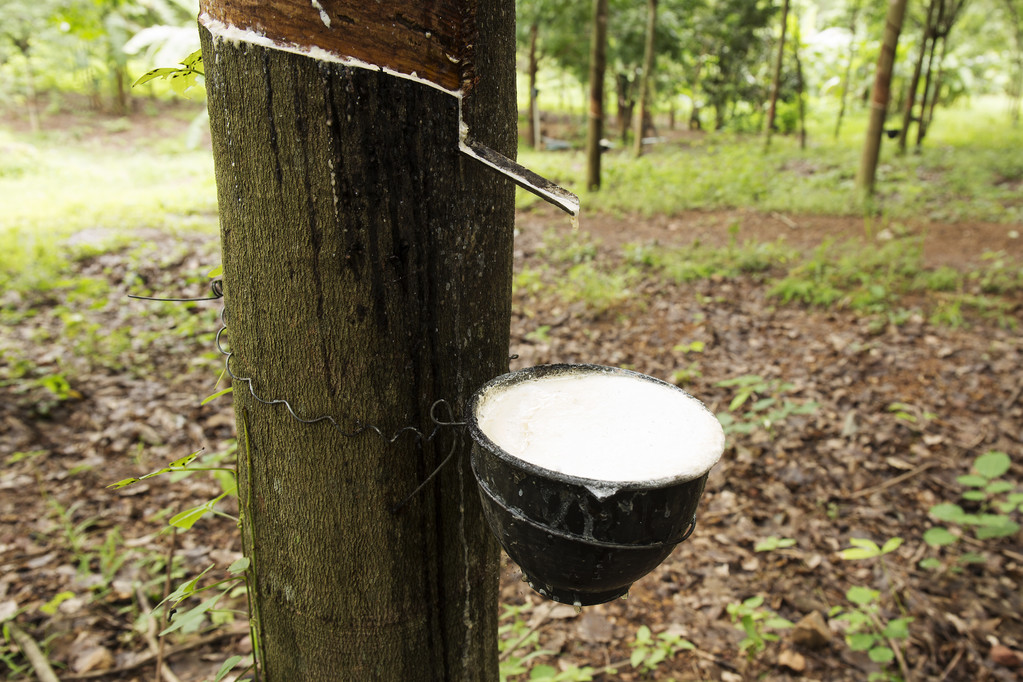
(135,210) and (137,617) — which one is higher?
(135,210)

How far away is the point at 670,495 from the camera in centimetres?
88

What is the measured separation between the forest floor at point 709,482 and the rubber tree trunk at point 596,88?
374 centimetres

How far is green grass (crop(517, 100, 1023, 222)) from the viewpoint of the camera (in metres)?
7.50

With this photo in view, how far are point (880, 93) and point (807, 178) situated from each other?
227 cm

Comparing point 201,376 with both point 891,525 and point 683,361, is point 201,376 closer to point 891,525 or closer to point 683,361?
point 683,361

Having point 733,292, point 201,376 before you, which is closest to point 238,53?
point 201,376

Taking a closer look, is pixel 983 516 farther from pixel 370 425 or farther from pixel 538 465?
pixel 370 425

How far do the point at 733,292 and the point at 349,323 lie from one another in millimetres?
4833

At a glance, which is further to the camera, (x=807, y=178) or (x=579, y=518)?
(x=807, y=178)

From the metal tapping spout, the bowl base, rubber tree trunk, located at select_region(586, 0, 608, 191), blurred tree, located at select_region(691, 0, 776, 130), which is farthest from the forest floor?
blurred tree, located at select_region(691, 0, 776, 130)

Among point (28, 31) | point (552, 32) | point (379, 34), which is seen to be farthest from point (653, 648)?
point (28, 31)

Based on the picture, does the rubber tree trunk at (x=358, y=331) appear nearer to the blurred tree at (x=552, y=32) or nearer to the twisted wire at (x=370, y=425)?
the twisted wire at (x=370, y=425)

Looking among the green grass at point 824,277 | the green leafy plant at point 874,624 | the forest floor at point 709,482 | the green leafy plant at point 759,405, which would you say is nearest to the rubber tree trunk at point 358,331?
the forest floor at point 709,482

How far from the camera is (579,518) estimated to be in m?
0.87
